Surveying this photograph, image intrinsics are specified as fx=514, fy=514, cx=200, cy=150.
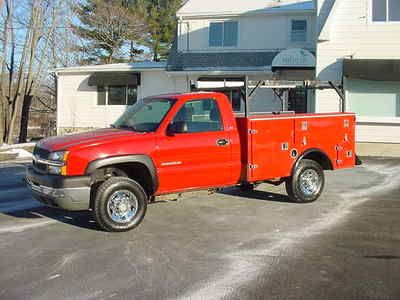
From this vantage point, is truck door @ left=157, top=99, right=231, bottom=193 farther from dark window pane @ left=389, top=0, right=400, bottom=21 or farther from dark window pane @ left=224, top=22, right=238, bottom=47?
dark window pane @ left=224, top=22, right=238, bottom=47

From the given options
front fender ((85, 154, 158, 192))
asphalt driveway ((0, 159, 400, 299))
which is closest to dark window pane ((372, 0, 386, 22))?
asphalt driveway ((0, 159, 400, 299))

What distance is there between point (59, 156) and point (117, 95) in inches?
805

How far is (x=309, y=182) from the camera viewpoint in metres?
9.04

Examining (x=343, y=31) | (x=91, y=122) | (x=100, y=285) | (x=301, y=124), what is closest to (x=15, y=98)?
(x=91, y=122)

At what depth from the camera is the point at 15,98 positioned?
2969 centimetres

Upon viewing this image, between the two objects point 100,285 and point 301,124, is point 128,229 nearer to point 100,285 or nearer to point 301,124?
point 100,285

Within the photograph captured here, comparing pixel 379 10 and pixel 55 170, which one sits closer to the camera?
pixel 55 170

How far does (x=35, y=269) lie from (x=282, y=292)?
2.63m

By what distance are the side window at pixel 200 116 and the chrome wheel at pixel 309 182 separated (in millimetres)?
2015

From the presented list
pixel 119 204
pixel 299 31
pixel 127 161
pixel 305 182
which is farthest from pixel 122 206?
pixel 299 31

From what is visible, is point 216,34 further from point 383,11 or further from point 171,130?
point 171,130

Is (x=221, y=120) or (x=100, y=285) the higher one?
(x=221, y=120)

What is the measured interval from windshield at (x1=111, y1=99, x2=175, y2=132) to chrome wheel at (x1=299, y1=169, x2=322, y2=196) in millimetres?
2826

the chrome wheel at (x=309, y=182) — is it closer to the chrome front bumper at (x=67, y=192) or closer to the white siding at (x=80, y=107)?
the chrome front bumper at (x=67, y=192)
